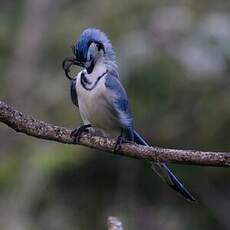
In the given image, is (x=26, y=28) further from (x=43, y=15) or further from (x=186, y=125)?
(x=186, y=125)

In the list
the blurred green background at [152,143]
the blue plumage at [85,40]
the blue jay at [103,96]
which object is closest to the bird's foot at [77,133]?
the blue jay at [103,96]

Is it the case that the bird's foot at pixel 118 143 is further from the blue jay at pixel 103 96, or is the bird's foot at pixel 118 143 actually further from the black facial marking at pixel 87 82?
the black facial marking at pixel 87 82

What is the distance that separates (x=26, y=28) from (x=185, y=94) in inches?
93.1

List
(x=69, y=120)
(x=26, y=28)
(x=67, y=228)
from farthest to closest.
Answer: (x=26, y=28)
(x=69, y=120)
(x=67, y=228)

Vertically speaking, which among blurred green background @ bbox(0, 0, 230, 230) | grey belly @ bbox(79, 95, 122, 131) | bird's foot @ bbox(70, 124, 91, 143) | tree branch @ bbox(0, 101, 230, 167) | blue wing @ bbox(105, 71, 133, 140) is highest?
blurred green background @ bbox(0, 0, 230, 230)

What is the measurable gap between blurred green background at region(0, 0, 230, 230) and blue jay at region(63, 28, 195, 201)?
2.06 meters

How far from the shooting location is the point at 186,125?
558 cm

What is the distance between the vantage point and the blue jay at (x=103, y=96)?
289cm

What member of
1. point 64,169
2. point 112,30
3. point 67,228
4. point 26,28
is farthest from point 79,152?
point 26,28

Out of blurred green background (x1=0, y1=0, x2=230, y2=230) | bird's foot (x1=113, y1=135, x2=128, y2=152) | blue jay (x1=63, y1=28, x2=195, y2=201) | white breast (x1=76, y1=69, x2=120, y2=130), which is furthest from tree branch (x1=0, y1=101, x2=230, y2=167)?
blurred green background (x1=0, y1=0, x2=230, y2=230)

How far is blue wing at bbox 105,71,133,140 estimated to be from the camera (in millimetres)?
2990

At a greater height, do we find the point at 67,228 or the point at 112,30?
the point at 112,30

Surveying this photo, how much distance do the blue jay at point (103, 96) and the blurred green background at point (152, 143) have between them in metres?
2.06

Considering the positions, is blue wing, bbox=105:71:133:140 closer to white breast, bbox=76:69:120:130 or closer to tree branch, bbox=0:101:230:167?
white breast, bbox=76:69:120:130
